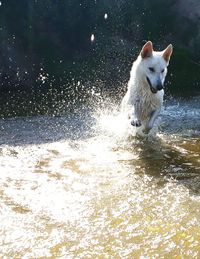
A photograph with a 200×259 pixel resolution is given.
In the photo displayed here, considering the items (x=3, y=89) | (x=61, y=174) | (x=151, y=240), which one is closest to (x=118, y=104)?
(x=3, y=89)

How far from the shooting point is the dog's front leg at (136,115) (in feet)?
23.5

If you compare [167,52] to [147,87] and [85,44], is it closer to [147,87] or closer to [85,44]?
[147,87]

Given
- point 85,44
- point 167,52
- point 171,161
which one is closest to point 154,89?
point 167,52

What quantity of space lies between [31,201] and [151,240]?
1.48 m

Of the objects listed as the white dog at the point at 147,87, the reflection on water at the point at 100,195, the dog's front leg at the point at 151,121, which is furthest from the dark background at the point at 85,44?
the reflection on water at the point at 100,195

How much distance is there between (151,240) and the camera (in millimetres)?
3684

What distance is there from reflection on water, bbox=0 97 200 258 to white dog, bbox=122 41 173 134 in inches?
17.3

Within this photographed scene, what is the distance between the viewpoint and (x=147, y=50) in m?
7.27

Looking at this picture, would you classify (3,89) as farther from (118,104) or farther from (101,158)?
(101,158)

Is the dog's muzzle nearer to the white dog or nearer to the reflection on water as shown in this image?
the white dog

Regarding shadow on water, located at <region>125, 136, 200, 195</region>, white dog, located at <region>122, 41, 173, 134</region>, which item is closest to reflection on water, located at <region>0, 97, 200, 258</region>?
shadow on water, located at <region>125, 136, 200, 195</region>

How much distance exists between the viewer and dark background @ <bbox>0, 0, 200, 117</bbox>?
1355 centimetres

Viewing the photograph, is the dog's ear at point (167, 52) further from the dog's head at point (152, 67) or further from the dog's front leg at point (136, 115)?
the dog's front leg at point (136, 115)

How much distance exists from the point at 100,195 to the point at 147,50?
3.44 metres
